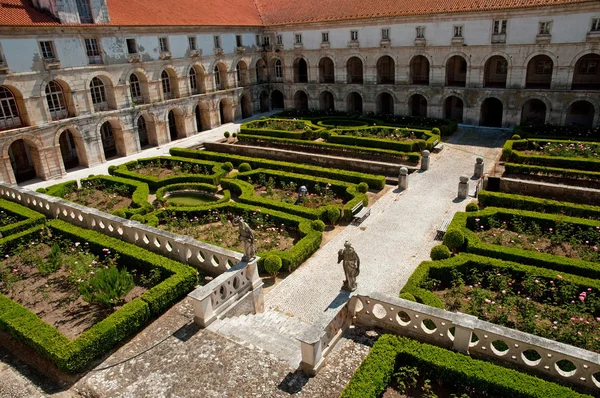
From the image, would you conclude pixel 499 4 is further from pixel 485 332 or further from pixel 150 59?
pixel 485 332

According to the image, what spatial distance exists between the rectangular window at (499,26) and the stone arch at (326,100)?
55.0 ft

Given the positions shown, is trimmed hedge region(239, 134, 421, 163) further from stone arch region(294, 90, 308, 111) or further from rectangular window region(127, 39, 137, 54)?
stone arch region(294, 90, 308, 111)

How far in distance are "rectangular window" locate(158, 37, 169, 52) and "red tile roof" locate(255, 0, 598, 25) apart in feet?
44.3

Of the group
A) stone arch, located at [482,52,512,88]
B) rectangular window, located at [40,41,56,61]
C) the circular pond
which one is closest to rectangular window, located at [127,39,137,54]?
rectangular window, located at [40,41,56,61]

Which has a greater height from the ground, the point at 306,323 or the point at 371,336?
the point at 371,336

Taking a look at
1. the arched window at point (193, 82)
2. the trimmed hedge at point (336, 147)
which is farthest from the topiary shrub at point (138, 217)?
Result: the arched window at point (193, 82)

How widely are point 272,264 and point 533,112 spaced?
31351 mm

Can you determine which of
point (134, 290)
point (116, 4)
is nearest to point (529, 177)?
point (134, 290)

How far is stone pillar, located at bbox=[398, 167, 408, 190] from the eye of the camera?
24.6m

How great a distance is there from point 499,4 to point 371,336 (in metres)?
32.1

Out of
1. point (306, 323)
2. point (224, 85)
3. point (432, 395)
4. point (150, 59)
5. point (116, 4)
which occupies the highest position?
point (116, 4)

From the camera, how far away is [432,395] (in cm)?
872

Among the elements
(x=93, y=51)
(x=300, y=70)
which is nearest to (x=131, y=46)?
(x=93, y=51)

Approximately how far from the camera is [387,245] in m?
18.5
